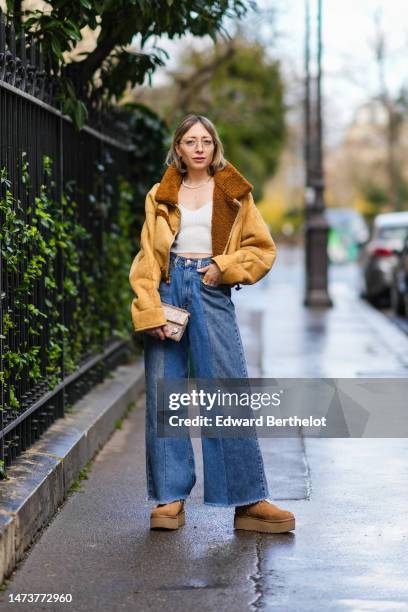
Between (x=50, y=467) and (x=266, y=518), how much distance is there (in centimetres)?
112

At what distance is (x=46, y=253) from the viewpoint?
21.8 feet

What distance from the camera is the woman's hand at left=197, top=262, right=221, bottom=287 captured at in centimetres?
547

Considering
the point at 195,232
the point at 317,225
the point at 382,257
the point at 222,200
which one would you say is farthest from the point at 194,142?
the point at 382,257

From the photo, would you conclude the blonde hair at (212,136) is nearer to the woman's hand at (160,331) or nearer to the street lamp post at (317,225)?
the woman's hand at (160,331)

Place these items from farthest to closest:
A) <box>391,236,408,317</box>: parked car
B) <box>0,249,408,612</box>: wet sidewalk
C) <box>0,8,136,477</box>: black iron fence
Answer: <box>391,236,408,317</box>: parked car
<box>0,8,136,477</box>: black iron fence
<box>0,249,408,612</box>: wet sidewalk

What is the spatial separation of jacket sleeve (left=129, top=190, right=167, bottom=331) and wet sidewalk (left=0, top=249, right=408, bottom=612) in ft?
3.14

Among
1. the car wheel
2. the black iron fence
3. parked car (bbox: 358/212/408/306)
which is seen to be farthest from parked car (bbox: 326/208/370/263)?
the black iron fence

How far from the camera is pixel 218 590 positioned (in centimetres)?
471

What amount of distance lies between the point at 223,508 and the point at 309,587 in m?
1.41

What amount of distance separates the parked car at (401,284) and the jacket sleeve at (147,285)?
13.3 metres

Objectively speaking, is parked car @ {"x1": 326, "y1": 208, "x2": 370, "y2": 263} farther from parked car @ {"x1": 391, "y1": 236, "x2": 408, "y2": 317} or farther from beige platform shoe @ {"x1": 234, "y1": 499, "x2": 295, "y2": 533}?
beige platform shoe @ {"x1": 234, "y1": 499, "x2": 295, "y2": 533}

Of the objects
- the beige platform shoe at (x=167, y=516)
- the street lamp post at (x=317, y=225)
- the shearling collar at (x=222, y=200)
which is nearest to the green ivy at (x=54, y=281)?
the shearling collar at (x=222, y=200)

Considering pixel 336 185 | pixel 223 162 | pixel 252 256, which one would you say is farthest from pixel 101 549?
pixel 336 185

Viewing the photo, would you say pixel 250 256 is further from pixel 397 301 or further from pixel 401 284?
pixel 397 301
